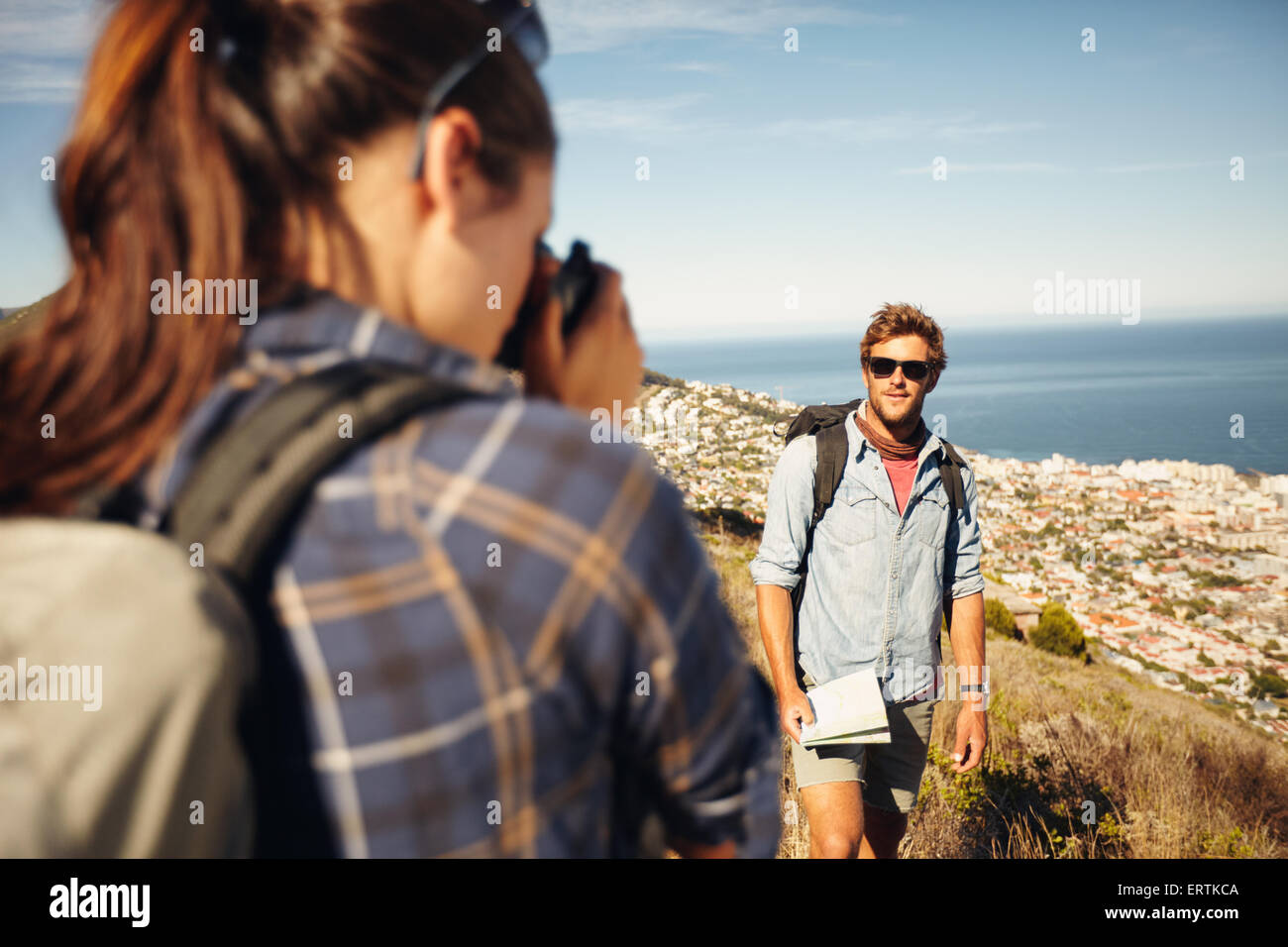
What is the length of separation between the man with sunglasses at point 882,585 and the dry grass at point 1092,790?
575mm

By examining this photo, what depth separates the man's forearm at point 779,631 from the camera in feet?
9.11

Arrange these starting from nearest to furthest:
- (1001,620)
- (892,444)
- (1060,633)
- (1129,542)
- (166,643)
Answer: (166,643) < (892,444) < (1129,542) < (1060,633) < (1001,620)

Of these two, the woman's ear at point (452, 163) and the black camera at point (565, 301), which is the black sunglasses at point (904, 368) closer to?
the black camera at point (565, 301)

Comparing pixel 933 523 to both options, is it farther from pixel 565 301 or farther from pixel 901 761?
pixel 565 301

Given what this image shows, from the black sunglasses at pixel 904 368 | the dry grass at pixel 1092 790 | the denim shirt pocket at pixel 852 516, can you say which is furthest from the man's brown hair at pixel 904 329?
the dry grass at pixel 1092 790

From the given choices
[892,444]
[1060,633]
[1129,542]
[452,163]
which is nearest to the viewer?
[452,163]

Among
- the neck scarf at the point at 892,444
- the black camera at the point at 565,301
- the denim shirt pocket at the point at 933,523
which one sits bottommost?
the denim shirt pocket at the point at 933,523

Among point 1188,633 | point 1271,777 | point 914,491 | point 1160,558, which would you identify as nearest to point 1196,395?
point 1160,558

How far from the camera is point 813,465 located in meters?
2.86

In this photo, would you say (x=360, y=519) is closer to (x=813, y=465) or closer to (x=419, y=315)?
(x=419, y=315)

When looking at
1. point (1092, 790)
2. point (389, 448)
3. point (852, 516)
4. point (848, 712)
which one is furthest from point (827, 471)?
point (1092, 790)

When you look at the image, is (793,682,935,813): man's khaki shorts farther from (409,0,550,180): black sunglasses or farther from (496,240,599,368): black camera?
(409,0,550,180): black sunglasses

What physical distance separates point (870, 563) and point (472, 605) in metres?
2.44

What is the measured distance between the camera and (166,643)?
493mm
